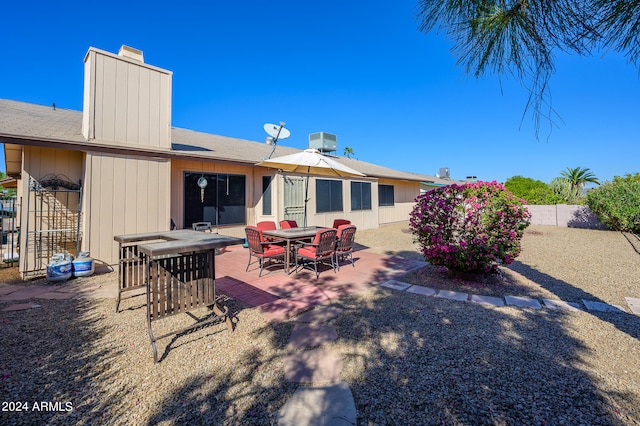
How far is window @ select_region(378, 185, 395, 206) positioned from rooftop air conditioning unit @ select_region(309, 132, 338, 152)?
440 centimetres

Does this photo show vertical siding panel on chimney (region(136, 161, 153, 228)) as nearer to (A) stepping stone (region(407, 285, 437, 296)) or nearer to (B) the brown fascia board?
(B) the brown fascia board

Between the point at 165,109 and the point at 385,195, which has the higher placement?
the point at 165,109

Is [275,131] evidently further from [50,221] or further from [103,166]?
[50,221]

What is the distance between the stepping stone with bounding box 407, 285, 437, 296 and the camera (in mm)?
4730

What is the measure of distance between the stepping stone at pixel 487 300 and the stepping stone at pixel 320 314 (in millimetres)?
2259

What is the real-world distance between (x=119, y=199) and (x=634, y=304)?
390 inches

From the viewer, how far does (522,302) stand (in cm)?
430

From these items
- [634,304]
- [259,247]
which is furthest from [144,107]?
[634,304]

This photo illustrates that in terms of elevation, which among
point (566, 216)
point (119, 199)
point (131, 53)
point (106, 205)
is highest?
point (131, 53)

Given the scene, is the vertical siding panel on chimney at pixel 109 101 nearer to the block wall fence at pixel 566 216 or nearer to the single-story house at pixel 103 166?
the single-story house at pixel 103 166

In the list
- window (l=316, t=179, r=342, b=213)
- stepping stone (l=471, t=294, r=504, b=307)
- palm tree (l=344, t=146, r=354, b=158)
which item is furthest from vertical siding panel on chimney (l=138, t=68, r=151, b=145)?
palm tree (l=344, t=146, r=354, b=158)

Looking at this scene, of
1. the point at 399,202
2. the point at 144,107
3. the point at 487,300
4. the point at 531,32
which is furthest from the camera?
the point at 399,202

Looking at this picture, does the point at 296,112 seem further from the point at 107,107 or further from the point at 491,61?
the point at 491,61

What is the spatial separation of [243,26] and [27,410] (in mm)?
13348
